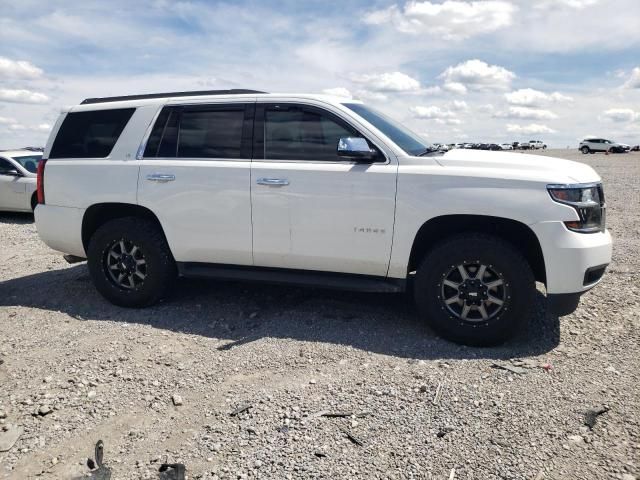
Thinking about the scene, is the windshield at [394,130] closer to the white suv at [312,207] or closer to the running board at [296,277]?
the white suv at [312,207]

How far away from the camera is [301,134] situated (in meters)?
4.54

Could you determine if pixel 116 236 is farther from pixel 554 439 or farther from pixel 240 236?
pixel 554 439

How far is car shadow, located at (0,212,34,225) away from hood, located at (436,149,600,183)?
10092mm

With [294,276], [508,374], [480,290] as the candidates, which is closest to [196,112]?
[294,276]

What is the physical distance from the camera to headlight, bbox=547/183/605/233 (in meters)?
3.81

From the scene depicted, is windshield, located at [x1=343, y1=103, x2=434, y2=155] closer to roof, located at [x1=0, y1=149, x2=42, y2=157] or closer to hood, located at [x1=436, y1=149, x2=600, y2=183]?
hood, located at [x1=436, y1=149, x2=600, y2=183]

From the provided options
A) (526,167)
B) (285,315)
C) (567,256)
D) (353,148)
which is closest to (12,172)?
(285,315)

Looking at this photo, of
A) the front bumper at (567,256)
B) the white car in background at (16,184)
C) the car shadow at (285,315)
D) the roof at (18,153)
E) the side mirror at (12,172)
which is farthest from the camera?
the roof at (18,153)

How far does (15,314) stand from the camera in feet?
17.0

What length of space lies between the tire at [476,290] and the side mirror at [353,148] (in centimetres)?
96

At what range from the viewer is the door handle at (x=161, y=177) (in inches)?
187

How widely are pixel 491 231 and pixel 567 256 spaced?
1.93 ft

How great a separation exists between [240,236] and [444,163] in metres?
1.87

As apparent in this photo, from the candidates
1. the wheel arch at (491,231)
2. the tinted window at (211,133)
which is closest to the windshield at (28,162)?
the tinted window at (211,133)
